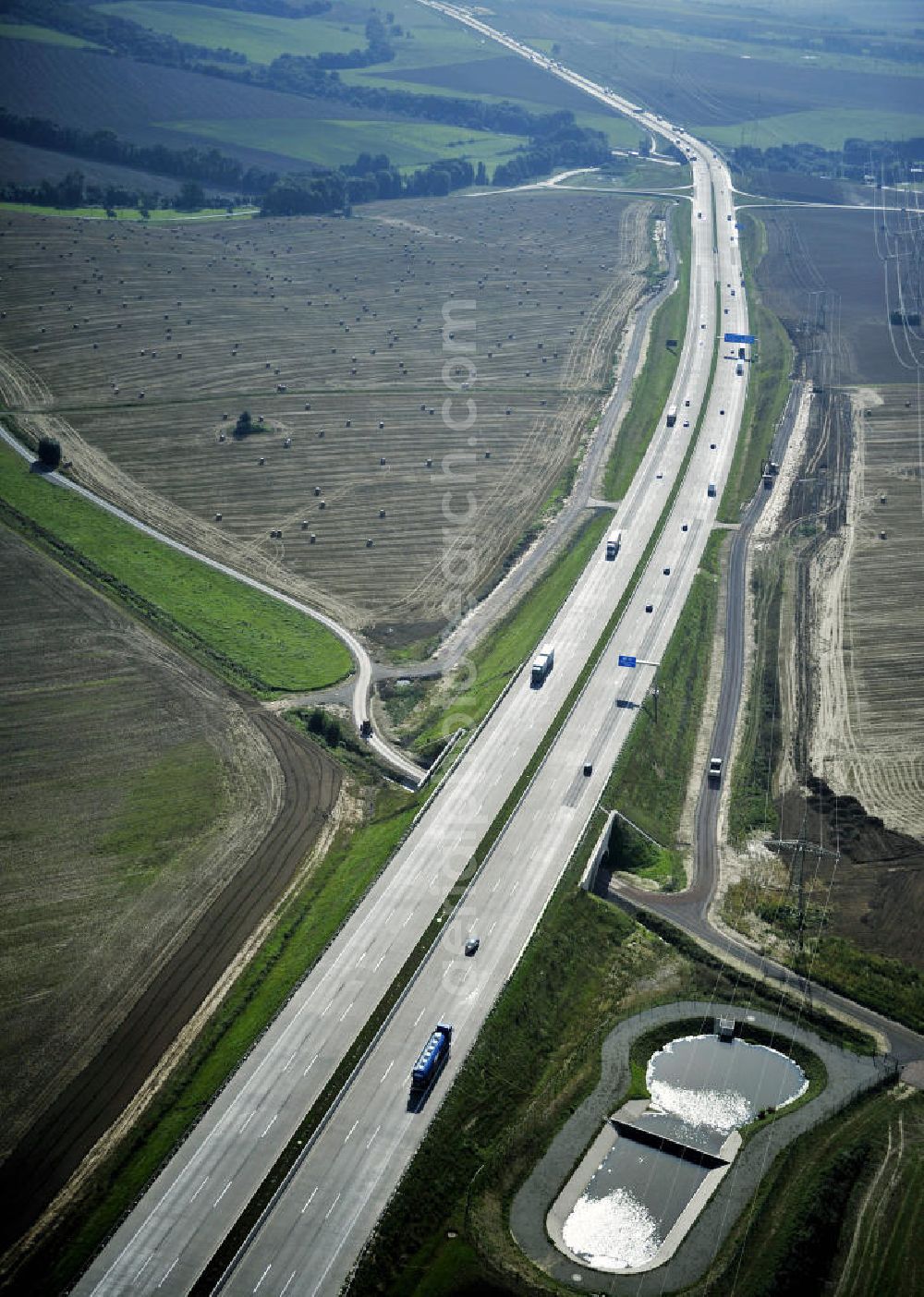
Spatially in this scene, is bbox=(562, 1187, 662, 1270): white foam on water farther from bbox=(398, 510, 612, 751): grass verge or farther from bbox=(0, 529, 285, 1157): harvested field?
bbox=(398, 510, 612, 751): grass verge

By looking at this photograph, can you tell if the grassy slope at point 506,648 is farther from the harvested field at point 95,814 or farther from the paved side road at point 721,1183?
the paved side road at point 721,1183

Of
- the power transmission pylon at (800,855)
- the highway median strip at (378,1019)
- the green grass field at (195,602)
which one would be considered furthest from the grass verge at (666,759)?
the green grass field at (195,602)

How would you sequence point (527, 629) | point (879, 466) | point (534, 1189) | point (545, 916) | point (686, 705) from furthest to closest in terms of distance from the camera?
1. point (879, 466)
2. point (527, 629)
3. point (686, 705)
4. point (545, 916)
5. point (534, 1189)

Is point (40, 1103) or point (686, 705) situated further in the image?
point (686, 705)

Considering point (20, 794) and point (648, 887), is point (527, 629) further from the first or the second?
point (20, 794)

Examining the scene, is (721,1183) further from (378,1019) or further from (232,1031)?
(232,1031)

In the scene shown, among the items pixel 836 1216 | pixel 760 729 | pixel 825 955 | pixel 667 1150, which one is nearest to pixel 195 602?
pixel 760 729

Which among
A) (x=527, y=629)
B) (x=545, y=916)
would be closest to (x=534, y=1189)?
(x=545, y=916)

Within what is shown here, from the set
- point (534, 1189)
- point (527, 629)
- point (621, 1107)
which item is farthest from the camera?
point (527, 629)
